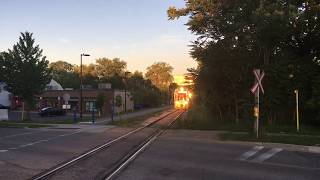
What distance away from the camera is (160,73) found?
19550 centimetres

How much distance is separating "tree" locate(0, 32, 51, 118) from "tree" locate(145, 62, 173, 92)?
139 metres

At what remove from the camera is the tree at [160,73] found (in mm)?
194125

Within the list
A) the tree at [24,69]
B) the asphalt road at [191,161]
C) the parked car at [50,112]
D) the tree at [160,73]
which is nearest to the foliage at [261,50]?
the asphalt road at [191,161]

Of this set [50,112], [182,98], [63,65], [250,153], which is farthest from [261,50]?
[63,65]

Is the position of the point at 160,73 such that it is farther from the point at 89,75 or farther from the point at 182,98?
the point at 182,98

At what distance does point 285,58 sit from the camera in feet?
110

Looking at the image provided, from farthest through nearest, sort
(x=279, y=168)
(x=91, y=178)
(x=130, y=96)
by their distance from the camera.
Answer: (x=130, y=96) → (x=279, y=168) → (x=91, y=178)

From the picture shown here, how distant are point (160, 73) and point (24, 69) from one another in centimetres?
14412

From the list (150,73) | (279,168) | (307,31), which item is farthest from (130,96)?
(150,73)

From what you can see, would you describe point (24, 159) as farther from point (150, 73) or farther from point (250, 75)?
point (150, 73)

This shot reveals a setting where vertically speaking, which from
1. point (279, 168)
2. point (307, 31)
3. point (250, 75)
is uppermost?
point (307, 31)

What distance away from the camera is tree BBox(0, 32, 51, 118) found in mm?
52312

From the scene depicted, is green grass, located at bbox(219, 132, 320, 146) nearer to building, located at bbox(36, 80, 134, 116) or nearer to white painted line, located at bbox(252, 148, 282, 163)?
white painted line, located at bbox(252, 148, 282, 163)

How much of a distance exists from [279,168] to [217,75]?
21976mm
